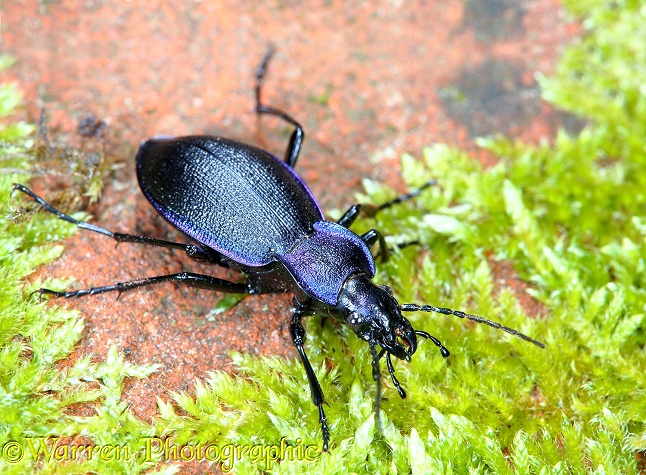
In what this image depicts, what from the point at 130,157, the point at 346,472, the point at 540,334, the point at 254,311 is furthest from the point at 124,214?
the point at 540,334

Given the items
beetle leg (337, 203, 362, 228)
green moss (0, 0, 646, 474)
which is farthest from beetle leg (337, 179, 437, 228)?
green moss (0, 0, 646, 474)

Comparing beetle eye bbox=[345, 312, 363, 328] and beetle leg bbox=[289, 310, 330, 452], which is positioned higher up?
beetle eye bbox=[345, 312, 363, 328]

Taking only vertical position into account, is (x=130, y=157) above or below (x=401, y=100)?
below

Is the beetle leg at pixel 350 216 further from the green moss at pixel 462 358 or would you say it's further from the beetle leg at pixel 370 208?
the green moss at pixel 462 358

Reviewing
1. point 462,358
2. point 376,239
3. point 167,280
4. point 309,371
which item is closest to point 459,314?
point 462,358

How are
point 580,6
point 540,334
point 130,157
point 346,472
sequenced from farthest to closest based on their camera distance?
1. point 580,6
2. point 130,157
3. point 540,334
4. point 346,472

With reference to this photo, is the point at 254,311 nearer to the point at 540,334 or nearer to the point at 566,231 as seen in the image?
the point at 540,334

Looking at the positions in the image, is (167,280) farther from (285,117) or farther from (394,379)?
(285,117)

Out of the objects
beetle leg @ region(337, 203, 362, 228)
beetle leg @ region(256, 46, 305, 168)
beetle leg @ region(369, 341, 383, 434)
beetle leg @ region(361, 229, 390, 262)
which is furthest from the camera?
beetle leg @ region(256, 46, 305, 168)

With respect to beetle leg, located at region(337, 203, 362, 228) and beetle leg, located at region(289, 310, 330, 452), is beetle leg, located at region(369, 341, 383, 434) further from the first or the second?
beetle leg, located at region(337, 203, 362, 228)
